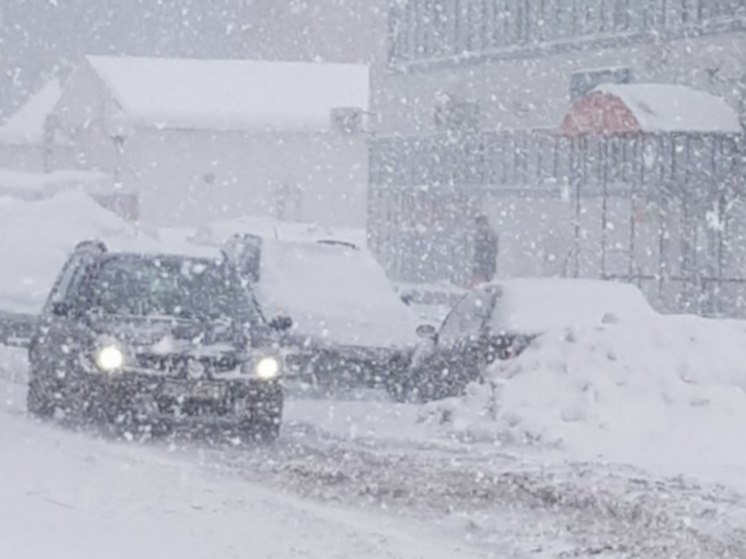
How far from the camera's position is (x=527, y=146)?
36.7 m

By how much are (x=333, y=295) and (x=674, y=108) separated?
13383mm

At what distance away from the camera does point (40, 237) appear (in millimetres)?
23594

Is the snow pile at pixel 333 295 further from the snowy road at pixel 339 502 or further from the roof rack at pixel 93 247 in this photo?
the snowy road at pixel 339 502

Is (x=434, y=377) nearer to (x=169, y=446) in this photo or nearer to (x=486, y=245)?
(x=169, y=446)

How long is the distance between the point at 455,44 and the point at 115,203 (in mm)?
20673

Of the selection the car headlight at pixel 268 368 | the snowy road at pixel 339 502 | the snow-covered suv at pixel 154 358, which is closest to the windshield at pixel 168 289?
the snow-covered suv at pixel 154 358

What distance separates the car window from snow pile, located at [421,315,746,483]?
0.94 meters

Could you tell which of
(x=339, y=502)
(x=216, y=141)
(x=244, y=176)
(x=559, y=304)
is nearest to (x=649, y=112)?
(x=559, y=304)

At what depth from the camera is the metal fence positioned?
30.1 metres

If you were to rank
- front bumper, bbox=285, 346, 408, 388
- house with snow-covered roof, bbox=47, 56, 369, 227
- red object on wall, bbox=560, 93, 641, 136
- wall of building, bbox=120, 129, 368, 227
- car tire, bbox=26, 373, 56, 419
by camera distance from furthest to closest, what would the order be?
house with snow-covered roof, bbox=47, 56, 369, 227 → wall of building, bbox=120, 129, 368, 227 → red object on wall, bbox=560, 93, 641, 136 → front bumper, bbox=285, 346, 408, 388 → car tire, bbox=26, 373, 56, 419

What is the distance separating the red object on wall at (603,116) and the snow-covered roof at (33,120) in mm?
42949

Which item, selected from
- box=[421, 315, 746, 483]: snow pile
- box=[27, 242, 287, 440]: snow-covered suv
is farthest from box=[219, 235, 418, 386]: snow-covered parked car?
box=[27, 242, 287, 440]: snow-covered suv

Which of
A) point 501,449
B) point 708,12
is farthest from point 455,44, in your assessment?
point 501,449

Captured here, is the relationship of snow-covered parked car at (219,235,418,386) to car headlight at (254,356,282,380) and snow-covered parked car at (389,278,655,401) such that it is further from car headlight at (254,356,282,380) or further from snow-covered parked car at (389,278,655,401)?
car headlight at (254,356,282,380)
